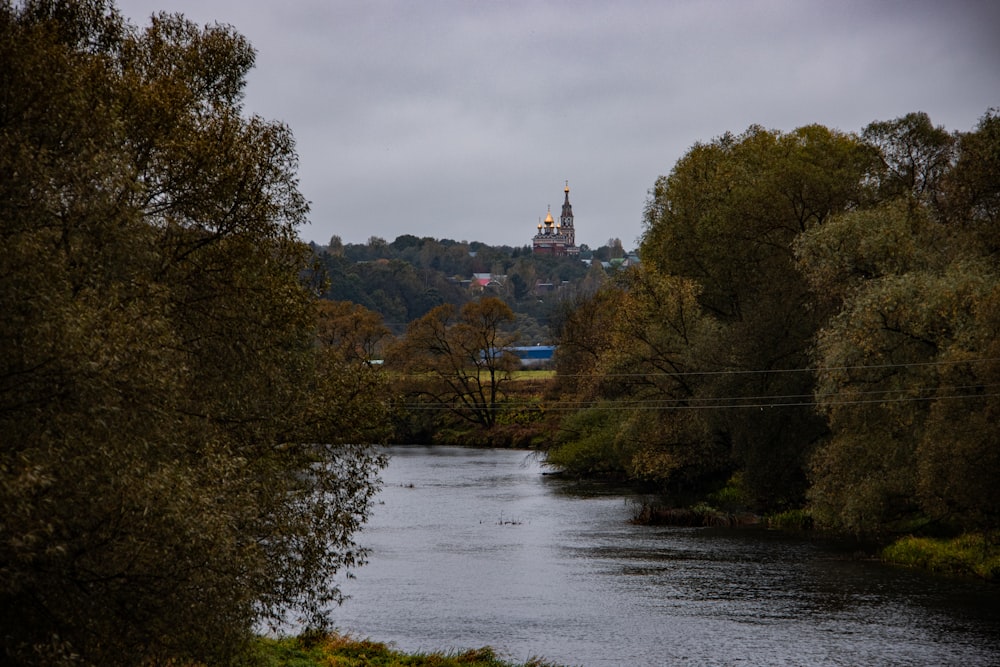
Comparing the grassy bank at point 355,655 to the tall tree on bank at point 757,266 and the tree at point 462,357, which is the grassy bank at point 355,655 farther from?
the tree at point 462,357

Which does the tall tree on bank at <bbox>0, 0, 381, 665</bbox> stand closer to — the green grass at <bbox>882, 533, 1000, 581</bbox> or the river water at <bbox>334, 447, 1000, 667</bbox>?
the river water at <bbox>334, 447, 1000, 667</bbox>

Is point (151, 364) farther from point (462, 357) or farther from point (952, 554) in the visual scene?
point (462, 357)

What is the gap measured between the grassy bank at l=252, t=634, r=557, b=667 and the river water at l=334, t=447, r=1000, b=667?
136 cm

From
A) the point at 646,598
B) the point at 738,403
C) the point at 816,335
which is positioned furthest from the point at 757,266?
the point at 646,598

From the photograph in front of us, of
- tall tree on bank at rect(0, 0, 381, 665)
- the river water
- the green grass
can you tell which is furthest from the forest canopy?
tall tree on bank at rect(0, 0, 381, 665)

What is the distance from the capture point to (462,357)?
293ft

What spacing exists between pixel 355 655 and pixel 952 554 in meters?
21.3

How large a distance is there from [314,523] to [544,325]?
6880 inches

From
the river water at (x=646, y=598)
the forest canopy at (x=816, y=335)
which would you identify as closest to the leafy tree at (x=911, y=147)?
the forest canopy at (x=816, y=335)

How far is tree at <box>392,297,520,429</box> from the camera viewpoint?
87.8 meters

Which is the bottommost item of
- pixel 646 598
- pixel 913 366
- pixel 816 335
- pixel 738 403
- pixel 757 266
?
pixel 646 598

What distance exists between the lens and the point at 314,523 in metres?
21.2

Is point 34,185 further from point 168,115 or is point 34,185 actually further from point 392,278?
point 392,278

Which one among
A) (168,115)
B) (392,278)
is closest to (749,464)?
(168,115)
